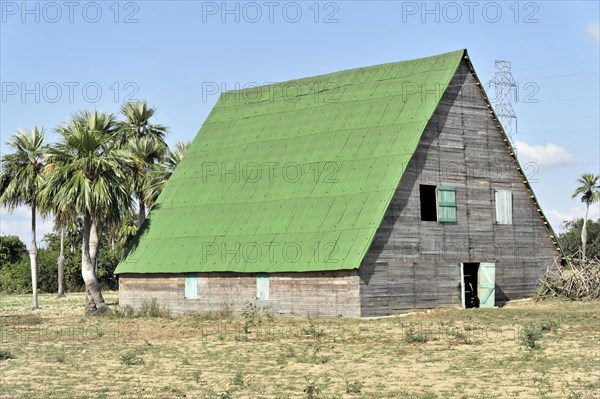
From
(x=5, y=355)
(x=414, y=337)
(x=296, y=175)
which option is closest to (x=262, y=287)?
(x=296, y=175)

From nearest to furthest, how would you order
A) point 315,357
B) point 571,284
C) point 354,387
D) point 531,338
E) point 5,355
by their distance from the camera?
point 354,387
point 315,357
point 531,338
point 5,355
point 571,284

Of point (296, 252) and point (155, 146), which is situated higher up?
point (155, 146)

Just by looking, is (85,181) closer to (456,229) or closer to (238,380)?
(456,229)

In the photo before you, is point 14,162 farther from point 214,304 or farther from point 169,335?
point 169,335

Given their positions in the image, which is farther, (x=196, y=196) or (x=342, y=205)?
(x=196, y=196)

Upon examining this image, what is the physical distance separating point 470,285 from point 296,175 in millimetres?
9343

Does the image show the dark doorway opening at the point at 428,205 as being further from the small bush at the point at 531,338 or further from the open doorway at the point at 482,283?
the small bush at the point at 531,338

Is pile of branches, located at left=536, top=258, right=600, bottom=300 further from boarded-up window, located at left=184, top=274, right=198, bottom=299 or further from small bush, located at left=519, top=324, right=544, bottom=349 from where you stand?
boarded-up window, located at left=184, top=274, right=198, bottom=299

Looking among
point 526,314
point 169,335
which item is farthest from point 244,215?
point 526,314

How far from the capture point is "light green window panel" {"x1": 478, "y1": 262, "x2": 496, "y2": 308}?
42062 mm

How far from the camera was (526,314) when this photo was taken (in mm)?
37438

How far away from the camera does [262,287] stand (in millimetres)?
40781

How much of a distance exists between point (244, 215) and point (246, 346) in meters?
14.2

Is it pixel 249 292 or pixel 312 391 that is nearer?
pixel 312 391
